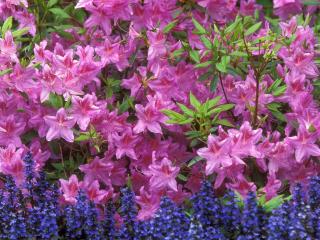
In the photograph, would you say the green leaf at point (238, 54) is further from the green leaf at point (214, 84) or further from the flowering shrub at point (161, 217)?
the flowering shrub at point (161, 217)

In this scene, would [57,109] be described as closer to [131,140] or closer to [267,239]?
[131,140]

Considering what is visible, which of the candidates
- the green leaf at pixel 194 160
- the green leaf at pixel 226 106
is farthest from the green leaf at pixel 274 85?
the green leaf at pixel 194 160

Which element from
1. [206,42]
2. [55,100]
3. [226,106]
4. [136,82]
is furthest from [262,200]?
[55,100]

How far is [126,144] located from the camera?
13.7 ft

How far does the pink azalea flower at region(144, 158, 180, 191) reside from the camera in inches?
159

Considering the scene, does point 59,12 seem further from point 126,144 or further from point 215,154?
point 215,154

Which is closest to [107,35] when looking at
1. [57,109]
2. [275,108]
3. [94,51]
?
[94,51]

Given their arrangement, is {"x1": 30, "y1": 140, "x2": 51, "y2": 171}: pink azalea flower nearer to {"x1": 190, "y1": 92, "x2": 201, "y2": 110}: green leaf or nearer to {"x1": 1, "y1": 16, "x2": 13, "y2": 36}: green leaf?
{"x1": 1, "y1": 16, "x2": 13, "y2": 36}: green leaf

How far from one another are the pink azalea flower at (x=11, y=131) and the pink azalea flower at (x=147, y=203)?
0.55 metres

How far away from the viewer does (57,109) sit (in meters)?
4.14

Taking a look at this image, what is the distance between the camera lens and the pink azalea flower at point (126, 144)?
4145 mm

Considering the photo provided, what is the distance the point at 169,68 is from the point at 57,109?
0.50 meters

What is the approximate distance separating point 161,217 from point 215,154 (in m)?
0.38

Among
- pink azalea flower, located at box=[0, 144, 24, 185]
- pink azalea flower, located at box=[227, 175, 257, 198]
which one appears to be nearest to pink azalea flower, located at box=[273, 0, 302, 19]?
pink azalea flower, located at box=[227, 175, 257, 198]
